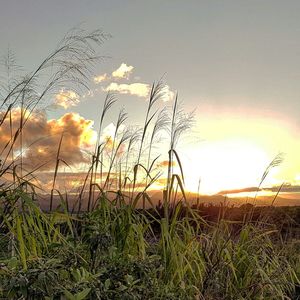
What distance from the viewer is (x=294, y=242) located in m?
8.45

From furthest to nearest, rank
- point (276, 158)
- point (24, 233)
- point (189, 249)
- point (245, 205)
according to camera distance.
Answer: point (245, 205), point (276, 158), point (189, 249), point (24, 233)

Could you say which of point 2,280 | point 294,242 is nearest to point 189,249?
point 2,280

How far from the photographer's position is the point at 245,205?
7.70 meters

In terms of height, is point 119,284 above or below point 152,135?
below

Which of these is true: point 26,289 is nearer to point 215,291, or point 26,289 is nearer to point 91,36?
point 215,291

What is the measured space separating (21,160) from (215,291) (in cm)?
216

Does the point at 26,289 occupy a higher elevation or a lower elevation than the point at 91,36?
lower

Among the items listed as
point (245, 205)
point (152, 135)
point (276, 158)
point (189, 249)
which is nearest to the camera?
point (189, 249)

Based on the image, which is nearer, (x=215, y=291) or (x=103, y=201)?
(x=103, y=201)

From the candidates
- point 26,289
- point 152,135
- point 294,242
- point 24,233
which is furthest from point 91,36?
point 294,242

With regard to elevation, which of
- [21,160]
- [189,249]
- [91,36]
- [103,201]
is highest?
[91,36]

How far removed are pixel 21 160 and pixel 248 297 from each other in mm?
2491

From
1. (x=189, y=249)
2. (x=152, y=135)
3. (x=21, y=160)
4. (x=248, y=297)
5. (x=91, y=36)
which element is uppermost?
(x=91, y=36)


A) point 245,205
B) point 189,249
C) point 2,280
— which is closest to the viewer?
point 2,280
